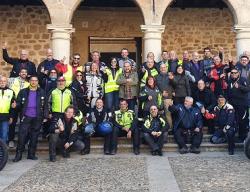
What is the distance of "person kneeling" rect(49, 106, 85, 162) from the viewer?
7965mm

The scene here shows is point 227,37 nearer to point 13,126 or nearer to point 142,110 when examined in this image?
point 142,110

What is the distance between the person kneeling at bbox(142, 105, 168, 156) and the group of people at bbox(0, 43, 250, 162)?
0.02 metres

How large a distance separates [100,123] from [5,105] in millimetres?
1854

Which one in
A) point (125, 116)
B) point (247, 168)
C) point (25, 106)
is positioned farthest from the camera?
point (125, 116)

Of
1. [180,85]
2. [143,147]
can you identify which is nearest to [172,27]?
[180,85]

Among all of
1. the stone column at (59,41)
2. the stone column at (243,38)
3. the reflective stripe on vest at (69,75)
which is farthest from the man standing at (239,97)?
the stone column at (59,41)

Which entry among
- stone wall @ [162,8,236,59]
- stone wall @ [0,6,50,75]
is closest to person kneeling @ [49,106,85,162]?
stone wall @ [0,6,50,75]

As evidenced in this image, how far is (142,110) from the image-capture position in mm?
8953

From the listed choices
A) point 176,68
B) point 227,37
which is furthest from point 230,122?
point 227,37

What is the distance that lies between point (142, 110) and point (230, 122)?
1799 millimetres

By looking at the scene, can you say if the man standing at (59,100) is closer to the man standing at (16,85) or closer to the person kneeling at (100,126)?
the person kneeling at (100,126)

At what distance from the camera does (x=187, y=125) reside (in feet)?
28.1

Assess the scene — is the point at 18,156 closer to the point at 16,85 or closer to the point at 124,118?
the point at 16,85

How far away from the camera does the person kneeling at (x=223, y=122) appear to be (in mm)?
8413
